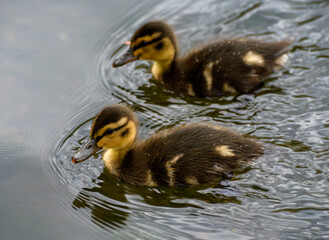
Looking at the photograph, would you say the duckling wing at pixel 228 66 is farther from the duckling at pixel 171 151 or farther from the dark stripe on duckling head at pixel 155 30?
the duckling at pixel 171 151

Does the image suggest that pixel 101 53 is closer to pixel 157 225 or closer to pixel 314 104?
pixel 314 104

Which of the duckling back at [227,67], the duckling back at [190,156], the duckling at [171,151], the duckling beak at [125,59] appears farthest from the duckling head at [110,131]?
the duckling beak at [125,59]

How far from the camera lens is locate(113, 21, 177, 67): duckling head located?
4.04 m

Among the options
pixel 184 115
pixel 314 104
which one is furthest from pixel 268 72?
pixel 184 115

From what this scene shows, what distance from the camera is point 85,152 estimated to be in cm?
314

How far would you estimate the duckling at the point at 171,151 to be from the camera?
305 centimetres

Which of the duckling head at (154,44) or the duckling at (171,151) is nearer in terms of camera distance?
→ the duckling at (171,151)

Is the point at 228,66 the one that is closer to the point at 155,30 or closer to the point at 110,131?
the point at 155,30

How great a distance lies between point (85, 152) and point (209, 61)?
1207 mm

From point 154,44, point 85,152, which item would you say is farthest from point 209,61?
point 85,152

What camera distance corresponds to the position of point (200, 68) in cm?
387

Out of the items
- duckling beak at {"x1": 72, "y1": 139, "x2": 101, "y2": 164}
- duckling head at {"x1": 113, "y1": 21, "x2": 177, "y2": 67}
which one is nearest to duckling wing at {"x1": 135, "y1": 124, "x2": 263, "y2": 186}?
duckling beak at {"x1": 72, "y1": 139, "x2": 101, "y2": 164}

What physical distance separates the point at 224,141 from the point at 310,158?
53 cm

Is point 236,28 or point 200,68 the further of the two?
point 236,28
